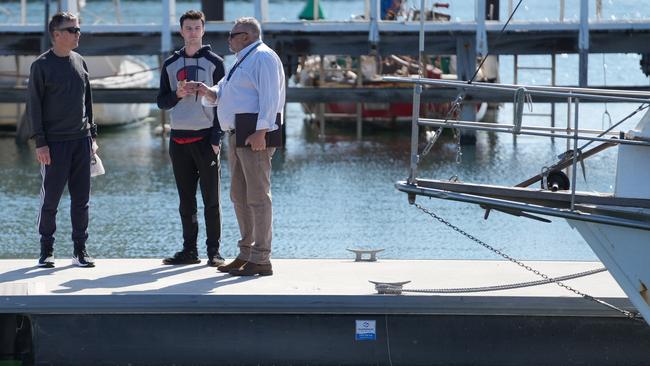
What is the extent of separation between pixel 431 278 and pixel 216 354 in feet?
4.40

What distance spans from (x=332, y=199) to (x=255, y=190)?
24.0ft

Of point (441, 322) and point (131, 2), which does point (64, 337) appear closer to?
point (441, 322)

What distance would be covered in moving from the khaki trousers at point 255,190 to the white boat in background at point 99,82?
1434 centimetres

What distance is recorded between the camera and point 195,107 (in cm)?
756

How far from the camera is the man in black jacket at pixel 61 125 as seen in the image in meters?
7.34

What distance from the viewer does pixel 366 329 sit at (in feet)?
22.2

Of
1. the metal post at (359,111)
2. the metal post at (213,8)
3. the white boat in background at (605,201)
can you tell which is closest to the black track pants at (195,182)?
the white boat in background at (605,201)

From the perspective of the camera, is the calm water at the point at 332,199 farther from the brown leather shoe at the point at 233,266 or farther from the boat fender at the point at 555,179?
the brown leather shoe at the point at 233,266

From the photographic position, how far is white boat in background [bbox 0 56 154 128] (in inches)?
867

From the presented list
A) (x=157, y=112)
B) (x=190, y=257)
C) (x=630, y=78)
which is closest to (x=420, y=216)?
(x=190, y=257)

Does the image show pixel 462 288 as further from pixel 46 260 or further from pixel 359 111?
pixel 359 111

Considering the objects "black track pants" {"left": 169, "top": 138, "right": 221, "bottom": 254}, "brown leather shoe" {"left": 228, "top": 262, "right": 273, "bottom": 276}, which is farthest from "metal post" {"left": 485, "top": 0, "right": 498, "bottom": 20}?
"brown leather shoe" {"left": 228, "top": 262, "right": 273, "bottom": 276}

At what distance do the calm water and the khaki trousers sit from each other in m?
2.75

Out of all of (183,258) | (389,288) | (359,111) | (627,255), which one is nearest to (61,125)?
(183,258)
